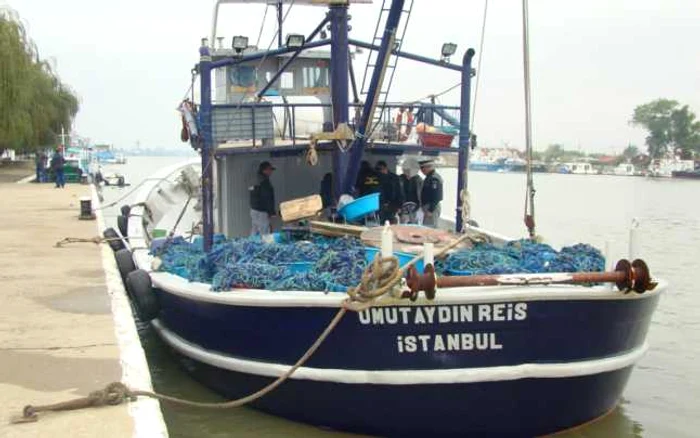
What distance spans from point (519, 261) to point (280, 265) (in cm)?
223

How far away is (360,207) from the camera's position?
870 cm

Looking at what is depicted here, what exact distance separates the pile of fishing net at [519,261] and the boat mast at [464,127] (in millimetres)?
2210

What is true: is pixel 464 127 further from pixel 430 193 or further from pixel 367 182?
pixel 367 182

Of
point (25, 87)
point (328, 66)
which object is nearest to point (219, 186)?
point (328, 66)

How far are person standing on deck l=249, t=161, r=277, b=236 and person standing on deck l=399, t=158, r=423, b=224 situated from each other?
5.63 feet

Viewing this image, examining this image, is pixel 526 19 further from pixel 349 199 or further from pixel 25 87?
pixel 25 87

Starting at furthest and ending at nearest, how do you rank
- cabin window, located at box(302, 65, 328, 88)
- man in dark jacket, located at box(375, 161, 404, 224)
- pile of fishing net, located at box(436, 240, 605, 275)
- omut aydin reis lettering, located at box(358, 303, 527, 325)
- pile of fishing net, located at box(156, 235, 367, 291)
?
cabin window, located at box(302, 65, 328, 88), man in dark jacket, located at box(375, 161, 404, 224), pile of fishing net, located at box(436, 240, 605, 275), pile of fishing net, located at box(156, 235, 367, 291), omut aydin reis lettering, located at box(358, 303, 527, 325)

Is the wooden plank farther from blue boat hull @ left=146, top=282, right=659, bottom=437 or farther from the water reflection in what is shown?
the water reflection

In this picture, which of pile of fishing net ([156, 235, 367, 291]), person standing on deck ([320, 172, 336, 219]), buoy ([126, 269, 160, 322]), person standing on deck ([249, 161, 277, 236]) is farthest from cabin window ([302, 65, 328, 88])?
buoy ([126, 269, 160, 322])

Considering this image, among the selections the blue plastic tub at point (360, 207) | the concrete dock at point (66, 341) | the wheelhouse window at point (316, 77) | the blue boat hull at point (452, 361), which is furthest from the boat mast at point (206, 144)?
the wheelhouse window at point (316, 77)

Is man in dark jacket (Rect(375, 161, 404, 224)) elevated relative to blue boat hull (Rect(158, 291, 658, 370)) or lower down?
elevated

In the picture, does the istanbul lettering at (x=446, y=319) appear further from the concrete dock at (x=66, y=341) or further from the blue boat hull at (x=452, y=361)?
the concrete dock at (x=66, y=341)

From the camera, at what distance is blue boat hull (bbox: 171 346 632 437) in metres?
6.56

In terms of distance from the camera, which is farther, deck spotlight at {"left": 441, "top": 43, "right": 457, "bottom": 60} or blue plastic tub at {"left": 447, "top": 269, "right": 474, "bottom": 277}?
deck spotlight at {"left": 441, "top": 43, "right": 457, "bottom": 60}
